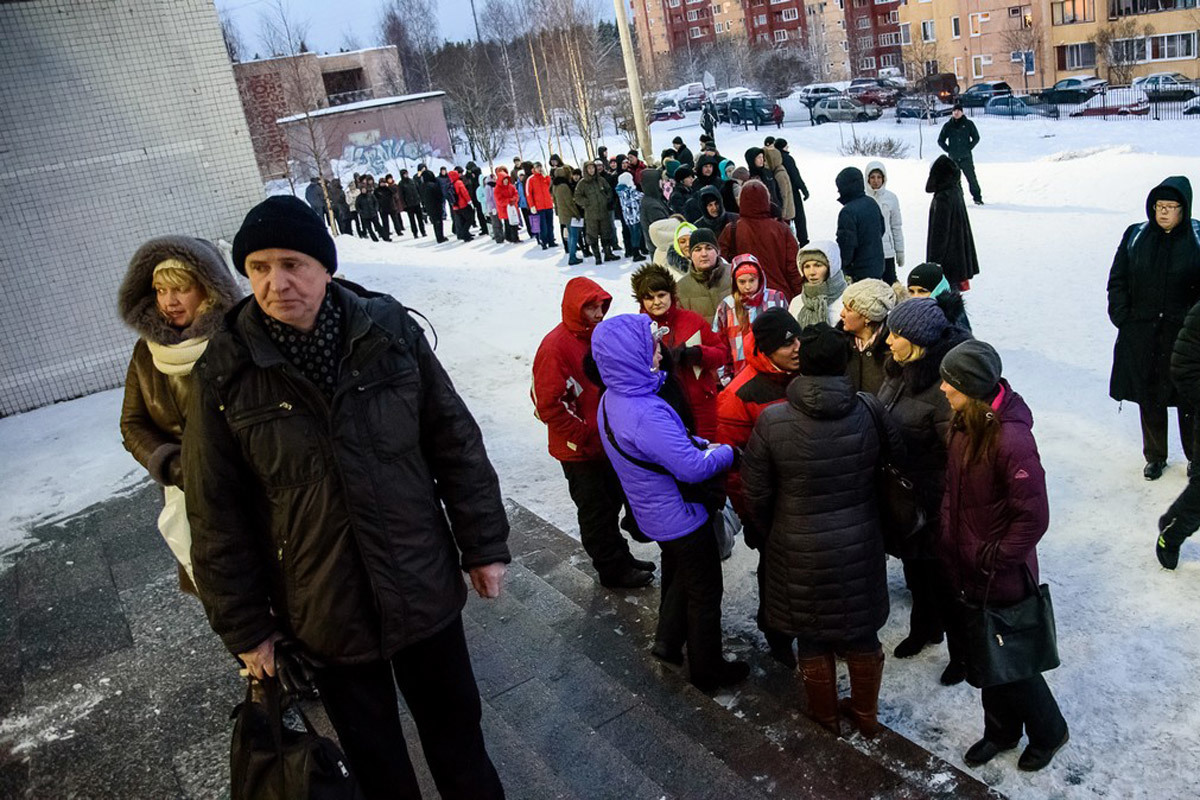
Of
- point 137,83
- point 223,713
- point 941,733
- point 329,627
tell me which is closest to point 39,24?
point 137,83

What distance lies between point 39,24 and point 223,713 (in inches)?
294

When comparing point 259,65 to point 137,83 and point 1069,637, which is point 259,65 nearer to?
point 137,83

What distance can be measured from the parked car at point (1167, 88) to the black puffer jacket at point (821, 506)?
106ft

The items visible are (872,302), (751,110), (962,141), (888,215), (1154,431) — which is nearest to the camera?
(872,302)

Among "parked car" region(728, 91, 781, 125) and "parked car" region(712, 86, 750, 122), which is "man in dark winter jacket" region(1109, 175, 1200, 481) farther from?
"parked car" region(712, 86, 750, 122)

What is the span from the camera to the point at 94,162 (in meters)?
8.90

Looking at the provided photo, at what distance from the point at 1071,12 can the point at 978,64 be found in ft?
16.2

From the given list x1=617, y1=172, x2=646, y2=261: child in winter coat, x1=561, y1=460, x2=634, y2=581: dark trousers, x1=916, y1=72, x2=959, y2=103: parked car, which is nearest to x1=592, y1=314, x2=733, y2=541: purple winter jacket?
x1=561, y1=460, x2=634, y2=581: dark trousers

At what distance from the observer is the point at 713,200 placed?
9727 mm

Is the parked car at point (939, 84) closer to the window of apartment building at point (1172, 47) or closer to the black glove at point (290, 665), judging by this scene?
the window of apartment building at point (1172, 47)

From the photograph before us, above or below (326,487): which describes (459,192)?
above

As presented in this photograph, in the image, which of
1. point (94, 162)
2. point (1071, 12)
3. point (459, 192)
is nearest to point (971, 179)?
point (459, 192)

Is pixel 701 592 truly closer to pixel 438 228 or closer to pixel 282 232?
pixel 282 232

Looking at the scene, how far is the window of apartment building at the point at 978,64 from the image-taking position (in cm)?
4557
